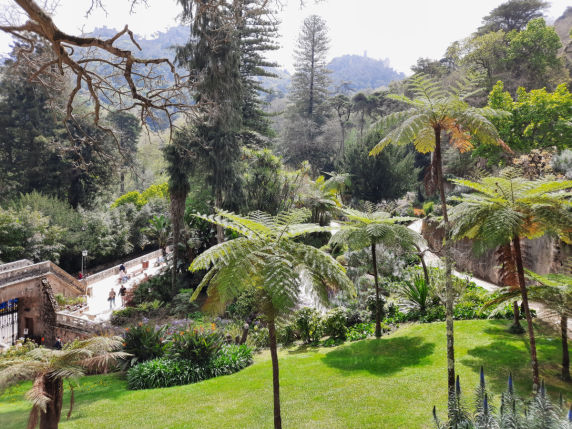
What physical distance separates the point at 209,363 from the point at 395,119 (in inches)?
296

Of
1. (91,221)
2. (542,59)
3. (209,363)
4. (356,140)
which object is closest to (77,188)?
(91,221)

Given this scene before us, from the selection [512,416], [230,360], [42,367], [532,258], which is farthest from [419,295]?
[42,367]

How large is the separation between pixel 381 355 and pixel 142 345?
6730 mm

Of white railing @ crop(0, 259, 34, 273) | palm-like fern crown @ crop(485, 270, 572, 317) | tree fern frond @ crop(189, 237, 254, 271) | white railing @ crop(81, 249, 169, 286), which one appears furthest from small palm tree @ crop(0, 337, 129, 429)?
white railing @ crop(81, 249, 169, 286)

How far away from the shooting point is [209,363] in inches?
366

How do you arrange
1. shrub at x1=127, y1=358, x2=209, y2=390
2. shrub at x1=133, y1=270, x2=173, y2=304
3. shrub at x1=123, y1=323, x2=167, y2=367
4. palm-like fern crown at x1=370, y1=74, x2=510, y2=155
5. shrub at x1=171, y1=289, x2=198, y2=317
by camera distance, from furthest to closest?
shrub at x1=133, y1=270, x2=173, y2=304, shrub at x1=171, y1=289, x2=198, y2=317, shrub at x1=123, y1=323, x2=167, y2=367, shrub at x1=127, y1=358, x2=209, y2=390, palm-like fern crown at x1=370, y1=74, x2=510, y2=155

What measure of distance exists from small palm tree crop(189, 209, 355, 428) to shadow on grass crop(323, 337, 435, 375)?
→ 145 inches

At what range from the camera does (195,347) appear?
9.45 m

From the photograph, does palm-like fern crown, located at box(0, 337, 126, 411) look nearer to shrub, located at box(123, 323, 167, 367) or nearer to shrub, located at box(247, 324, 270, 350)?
shrub, located at box(123, 323, 167, 367)

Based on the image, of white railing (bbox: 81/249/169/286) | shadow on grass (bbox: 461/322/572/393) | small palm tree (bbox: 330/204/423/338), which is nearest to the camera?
shadow on grass (bbox: 461/322/572/393)

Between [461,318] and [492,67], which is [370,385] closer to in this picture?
[461,318]

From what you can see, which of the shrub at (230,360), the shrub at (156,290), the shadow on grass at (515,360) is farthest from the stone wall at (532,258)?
the shrub at (156,290)

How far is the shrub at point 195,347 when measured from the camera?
30.9ft

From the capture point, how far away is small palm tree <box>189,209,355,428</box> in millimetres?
4312
